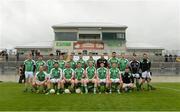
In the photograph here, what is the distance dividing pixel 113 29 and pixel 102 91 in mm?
51083

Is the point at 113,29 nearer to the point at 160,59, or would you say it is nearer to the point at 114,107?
the point at 160,59

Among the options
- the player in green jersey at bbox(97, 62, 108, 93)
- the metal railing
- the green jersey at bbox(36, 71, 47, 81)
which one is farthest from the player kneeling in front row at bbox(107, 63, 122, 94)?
the metal railing

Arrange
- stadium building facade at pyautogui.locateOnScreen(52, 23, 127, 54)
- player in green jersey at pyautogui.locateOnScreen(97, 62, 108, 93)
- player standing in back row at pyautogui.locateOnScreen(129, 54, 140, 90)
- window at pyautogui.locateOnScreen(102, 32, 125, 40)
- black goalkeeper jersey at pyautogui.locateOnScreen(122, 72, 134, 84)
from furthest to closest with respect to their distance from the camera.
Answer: window at pyautogui.locateOnScreen(102, 32, 125, 40), stadium building facade at pyautogui.locateOnScreen(52, 23, 127, 54), player standing in back row at pyautogui.locateOnScreen(129, 54, 140, 90), black goalkeeper jersey at pyautogui.locateOnScreen(122, 72, 134, 84), player in green jersey at pyautogui.locateOnScreen(97, 62, 108, 93)

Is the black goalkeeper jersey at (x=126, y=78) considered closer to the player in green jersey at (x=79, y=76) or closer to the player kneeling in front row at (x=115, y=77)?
the player kneeling in front row at (x=115, y=77)

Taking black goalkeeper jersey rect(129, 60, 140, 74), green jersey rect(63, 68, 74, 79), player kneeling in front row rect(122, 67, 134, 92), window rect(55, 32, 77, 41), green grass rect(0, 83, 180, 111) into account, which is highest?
window rect(55, 32, 77, 41)

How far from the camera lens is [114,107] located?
13445mm

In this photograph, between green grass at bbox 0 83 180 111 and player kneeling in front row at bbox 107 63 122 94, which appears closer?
green grass at bbox 0 83 180 111

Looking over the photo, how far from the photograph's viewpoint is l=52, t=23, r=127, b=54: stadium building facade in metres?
67.9

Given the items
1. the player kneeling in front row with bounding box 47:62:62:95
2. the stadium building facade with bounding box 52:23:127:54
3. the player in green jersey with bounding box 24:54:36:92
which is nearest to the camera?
the player kneeling in front row with bounding box 47:62:62:95

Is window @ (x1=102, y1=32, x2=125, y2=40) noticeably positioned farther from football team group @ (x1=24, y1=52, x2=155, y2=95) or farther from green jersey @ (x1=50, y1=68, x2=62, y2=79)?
green jersey @ (x1=50, y1=68, x2=62, y2=79)

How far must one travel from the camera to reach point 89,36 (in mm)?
69062

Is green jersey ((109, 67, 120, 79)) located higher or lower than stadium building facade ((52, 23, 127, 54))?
lower

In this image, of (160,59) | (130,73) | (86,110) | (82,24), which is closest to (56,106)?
(86,110)

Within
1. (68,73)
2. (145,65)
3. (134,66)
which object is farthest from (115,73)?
(145,65)
